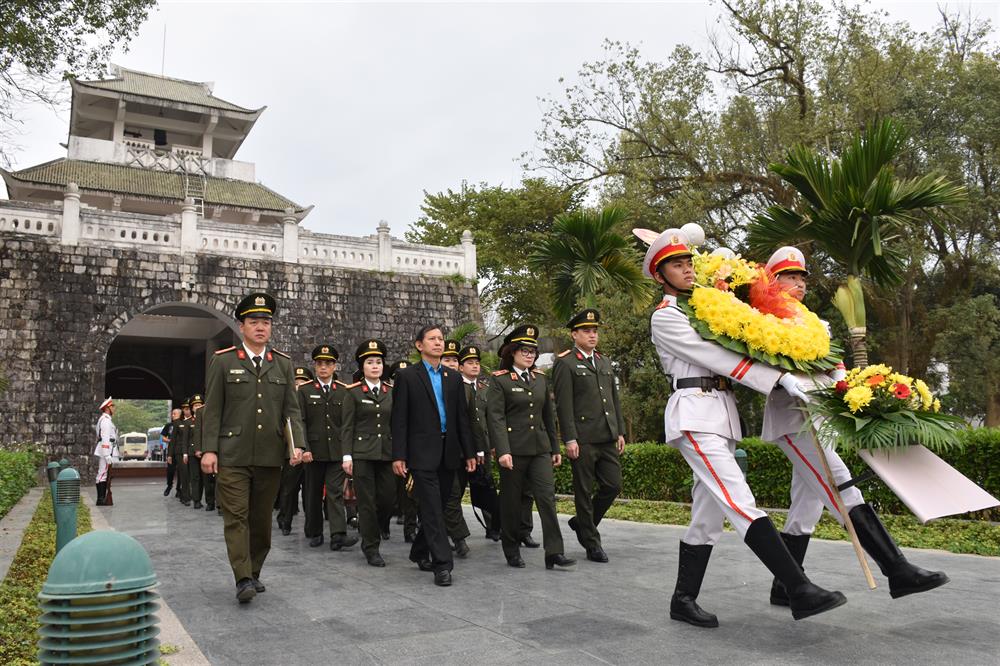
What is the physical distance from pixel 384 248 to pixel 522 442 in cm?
1724

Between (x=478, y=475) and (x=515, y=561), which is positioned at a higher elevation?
(x=478, y=475)

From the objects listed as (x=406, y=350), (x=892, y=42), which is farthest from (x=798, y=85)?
(x=406, y=350)

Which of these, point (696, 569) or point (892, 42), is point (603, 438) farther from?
point (892, 42)

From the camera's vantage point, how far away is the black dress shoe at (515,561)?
6.38 m

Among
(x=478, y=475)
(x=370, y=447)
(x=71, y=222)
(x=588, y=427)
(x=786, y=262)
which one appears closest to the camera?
(x=786, y=262)

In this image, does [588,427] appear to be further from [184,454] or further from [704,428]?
[184,454]

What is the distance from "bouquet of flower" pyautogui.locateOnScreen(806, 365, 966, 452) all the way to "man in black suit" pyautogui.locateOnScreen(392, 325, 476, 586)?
119 inches

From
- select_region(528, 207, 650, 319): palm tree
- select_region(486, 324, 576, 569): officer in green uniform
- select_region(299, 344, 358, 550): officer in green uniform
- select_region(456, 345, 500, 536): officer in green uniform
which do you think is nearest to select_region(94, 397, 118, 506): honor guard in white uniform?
select_region(299, 344, 358, 550): officer in green uniform

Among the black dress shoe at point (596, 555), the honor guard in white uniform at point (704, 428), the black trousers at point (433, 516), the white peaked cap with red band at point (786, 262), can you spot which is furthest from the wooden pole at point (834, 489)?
the black trousers at point (433, 516)

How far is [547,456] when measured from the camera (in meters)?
6.72

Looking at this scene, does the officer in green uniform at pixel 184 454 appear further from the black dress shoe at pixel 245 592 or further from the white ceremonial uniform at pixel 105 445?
the black dress shoe at pixel 245 592

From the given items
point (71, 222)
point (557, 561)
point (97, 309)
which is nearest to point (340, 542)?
point (557, 561)

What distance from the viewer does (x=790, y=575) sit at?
3.77 metres

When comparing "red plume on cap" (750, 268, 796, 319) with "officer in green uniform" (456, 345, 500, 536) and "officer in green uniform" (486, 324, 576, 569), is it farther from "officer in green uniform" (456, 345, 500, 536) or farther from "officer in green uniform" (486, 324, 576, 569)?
"officer in green uniform" (456, 345, 500, 536)
